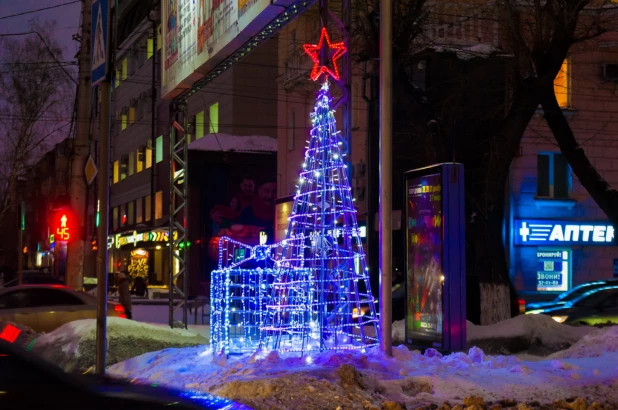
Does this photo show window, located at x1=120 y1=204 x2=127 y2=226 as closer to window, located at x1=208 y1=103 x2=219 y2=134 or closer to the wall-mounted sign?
the wall-mounted sign

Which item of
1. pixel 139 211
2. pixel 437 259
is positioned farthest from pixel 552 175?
pixel 139 211

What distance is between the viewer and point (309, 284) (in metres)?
11.3

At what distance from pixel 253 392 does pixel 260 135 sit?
33295mm

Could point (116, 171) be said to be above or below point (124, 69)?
below

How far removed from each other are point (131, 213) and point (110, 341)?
39.3 m

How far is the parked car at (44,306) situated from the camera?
1634 cm

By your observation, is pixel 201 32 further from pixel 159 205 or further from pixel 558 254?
pixel 159 205

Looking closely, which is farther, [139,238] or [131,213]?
[131,213]

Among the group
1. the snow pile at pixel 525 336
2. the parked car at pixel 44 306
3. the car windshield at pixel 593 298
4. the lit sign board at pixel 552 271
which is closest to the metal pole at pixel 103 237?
the parked car at pixel 44 306

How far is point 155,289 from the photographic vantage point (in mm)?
44156

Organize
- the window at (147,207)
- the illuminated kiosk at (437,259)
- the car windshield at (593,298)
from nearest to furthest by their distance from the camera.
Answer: the illuminated kiosk at (437,259)
the car windshield at (593,298)
the window at (147,207)

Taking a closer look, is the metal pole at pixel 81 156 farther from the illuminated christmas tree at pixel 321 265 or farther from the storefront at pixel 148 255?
the storefront at pixel 148 255

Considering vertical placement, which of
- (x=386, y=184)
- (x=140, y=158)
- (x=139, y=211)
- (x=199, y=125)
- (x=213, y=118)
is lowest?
(x=386, y=184)

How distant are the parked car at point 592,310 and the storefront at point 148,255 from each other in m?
27.7
